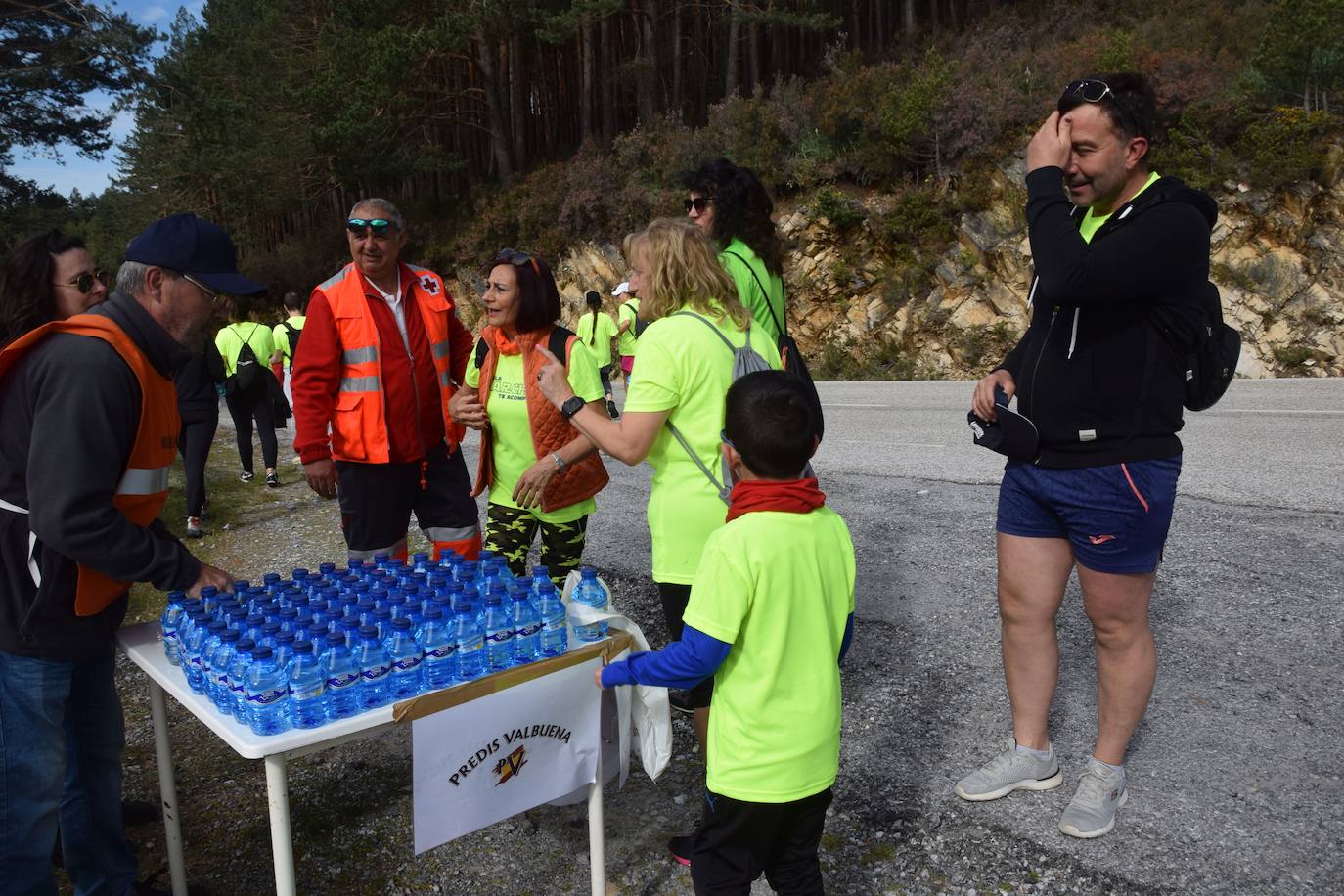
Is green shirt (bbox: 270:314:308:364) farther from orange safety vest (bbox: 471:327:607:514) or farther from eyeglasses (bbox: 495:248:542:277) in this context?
orange safety vest (bbox: 471:327:607:514)

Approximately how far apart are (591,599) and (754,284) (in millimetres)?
1326

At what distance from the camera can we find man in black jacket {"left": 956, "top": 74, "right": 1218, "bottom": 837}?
101 inches

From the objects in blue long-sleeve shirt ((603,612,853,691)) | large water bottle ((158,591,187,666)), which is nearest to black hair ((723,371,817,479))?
blue long-sleeve shirt ((603,612,853,691))

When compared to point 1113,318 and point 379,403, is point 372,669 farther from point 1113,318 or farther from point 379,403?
point 1113,318

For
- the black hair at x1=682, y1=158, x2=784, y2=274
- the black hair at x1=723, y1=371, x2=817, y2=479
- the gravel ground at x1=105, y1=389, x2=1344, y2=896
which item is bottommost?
the gravel ground at x1=105, y1=389, x2=1344, y2=896

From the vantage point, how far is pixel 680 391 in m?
2.78

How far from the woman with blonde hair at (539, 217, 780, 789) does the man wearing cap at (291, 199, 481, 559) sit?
1.39 metres

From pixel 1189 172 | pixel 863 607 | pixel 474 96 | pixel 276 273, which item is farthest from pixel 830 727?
pixel 276 273

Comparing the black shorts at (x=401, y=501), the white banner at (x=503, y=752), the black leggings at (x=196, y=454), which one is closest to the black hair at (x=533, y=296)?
the black shorts at (x=401, y=501)

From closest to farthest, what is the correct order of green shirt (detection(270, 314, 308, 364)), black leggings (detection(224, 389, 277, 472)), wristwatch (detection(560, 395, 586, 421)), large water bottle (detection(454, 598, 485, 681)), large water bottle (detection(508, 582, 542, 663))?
large water bottle (detection(454, 598, 485, 681))
large water bottle (detection(508, 582, 542, 663))
wristwatch (detection(560, 395, 586, 421))
black leggings (detection(224, 389, 277, 472))
green shirt (detection(270, 314, 308, 364))

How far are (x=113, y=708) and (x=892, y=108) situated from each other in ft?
59.5

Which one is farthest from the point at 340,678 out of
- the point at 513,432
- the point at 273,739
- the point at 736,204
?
the point at 736,204

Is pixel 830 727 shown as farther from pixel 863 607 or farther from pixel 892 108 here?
pixel 892 108

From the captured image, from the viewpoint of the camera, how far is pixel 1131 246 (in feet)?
8.22
